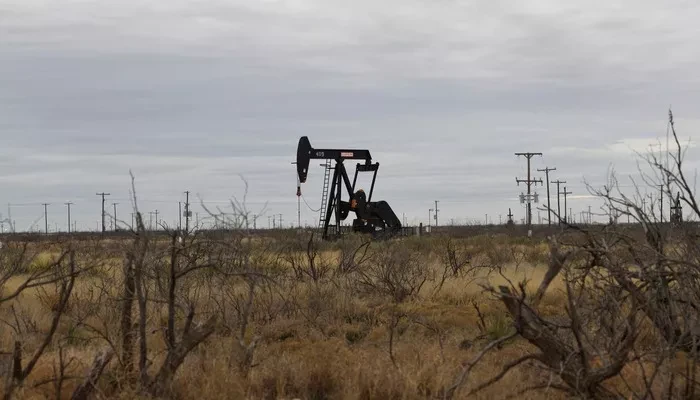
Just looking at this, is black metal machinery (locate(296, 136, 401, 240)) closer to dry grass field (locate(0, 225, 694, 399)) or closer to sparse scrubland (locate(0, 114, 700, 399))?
dry grass field (locate(0, 225, 694, 399))

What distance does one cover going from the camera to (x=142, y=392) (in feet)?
26.0

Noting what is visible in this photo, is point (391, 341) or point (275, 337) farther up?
point (391, 341)

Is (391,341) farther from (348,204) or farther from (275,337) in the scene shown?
(348,204)

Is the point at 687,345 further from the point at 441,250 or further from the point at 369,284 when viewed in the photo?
the point at 441,250

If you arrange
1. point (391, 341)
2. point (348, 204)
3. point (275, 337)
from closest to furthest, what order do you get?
point (391, 341) → point (275, 337) → point (348, 204)

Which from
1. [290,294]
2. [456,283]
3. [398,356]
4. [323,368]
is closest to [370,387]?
[323,368]

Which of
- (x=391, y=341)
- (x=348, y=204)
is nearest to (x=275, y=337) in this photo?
(x=391, y=341)

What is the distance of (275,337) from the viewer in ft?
41.3

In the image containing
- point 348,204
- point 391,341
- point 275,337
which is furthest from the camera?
point 348,204

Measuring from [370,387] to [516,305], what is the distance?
207 cm

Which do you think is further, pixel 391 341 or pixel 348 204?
pixel 348 204

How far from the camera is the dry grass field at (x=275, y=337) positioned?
26.1ft

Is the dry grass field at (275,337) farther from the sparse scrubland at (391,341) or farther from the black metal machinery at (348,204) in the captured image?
the black metal machinery at (348,204)

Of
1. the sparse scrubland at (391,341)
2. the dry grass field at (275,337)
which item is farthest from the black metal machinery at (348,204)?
the sparse scrubland at (391,341)
